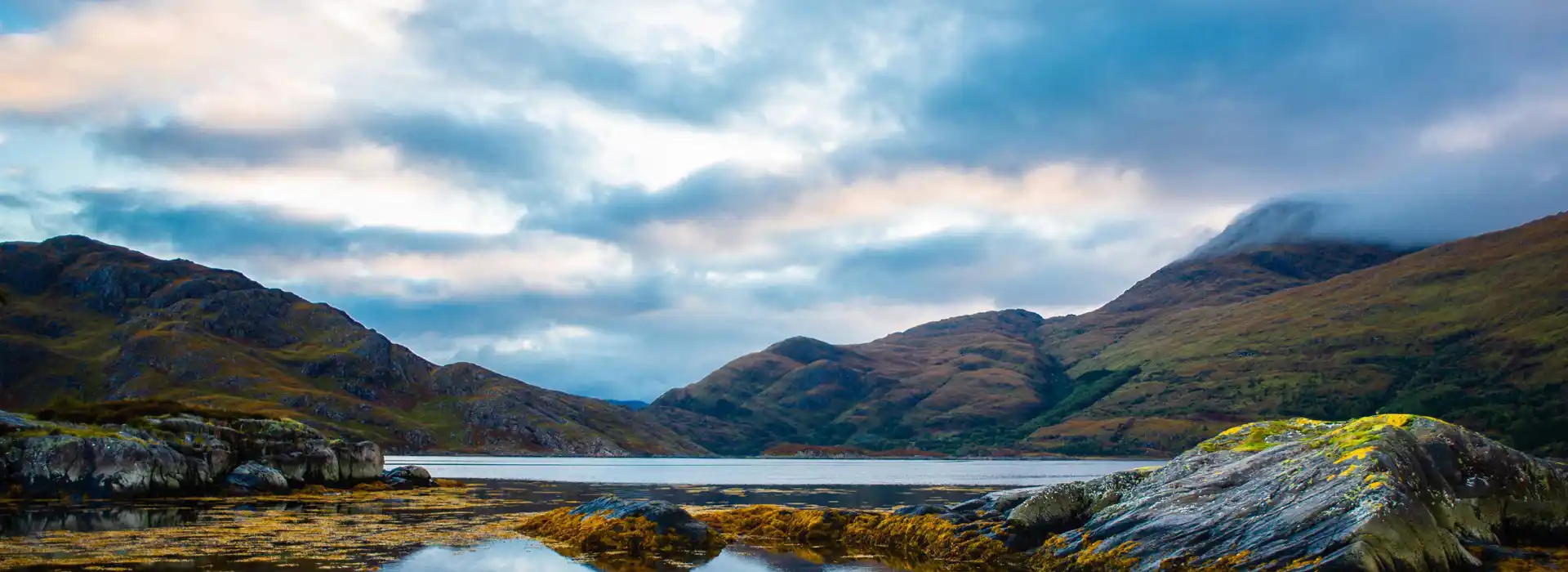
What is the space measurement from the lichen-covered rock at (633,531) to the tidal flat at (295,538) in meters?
1.75

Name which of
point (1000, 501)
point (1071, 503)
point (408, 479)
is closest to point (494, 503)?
point (408, 479)

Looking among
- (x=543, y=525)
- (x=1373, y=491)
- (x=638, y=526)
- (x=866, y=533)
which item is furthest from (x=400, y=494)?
(x=1373, y=491)

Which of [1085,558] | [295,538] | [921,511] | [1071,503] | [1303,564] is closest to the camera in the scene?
[1303,564]

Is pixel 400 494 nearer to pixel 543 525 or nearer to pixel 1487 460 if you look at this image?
pixel 543 525

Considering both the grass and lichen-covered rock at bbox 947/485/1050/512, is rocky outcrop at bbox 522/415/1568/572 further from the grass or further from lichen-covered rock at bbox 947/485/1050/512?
the grass

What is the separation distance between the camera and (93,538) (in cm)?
3647

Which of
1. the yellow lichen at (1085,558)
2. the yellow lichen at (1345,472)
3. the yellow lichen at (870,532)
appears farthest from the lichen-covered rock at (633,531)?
the yellow lichen at (1345,472)

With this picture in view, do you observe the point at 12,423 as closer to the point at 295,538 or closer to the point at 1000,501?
the point at 295,538

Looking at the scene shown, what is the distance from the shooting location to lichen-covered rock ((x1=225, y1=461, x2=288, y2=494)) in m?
68.4

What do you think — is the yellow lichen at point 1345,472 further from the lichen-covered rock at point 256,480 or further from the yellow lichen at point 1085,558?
the lichen-covered rock at point 256,480

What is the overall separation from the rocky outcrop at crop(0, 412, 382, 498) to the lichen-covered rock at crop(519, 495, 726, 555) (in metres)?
35.3

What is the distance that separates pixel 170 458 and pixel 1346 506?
2798 inches

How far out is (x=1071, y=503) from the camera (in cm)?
3622

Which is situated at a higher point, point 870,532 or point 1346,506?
point 1346,506
